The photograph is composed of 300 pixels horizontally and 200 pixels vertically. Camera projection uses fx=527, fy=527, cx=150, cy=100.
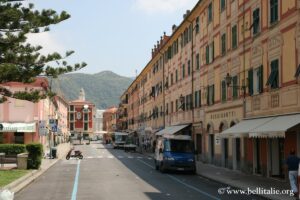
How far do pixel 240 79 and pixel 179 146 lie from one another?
560 centimetres

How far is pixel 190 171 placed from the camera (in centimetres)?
3219

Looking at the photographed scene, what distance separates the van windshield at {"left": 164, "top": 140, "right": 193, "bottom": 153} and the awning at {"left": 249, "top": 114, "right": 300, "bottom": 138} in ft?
28.6

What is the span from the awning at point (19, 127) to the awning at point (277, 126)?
125 feet

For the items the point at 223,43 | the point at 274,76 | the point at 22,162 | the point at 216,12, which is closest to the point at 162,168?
the point at 22,162

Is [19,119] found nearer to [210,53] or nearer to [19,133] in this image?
[19,133]

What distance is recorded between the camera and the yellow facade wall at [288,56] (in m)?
23.4

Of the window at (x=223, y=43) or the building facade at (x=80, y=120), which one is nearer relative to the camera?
the window at (x=223, y=43)

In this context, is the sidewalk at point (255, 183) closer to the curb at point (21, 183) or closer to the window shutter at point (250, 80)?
the window shutter at point (250, 80)

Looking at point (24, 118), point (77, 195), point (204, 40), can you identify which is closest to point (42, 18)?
point (77, 195)

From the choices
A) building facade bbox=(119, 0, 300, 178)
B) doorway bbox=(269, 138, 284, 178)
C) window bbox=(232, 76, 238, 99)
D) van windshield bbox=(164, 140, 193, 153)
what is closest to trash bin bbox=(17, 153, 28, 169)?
van windshield bbox=(164, 140, 193, 153)

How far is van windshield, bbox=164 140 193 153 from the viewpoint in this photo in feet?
108

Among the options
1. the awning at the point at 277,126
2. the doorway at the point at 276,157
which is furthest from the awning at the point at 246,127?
the doorway at the point at 276,157

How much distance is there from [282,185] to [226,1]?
15.8 metres

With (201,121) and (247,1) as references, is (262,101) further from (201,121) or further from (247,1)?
(201,121)
